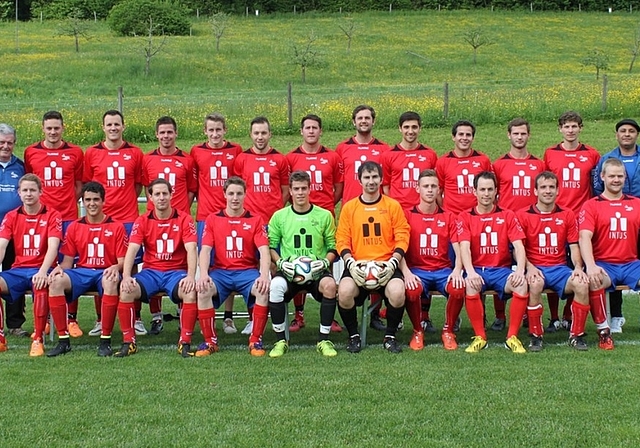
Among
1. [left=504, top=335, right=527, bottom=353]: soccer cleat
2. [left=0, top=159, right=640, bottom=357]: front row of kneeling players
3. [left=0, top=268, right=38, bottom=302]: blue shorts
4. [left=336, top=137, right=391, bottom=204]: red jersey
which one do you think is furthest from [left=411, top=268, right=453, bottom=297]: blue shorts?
[left=0, top=268, right=38, bottom=302]: blue shorts

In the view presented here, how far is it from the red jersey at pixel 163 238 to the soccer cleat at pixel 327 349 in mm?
1370

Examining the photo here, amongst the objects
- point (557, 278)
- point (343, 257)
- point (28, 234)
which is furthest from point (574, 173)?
point (28, 234)

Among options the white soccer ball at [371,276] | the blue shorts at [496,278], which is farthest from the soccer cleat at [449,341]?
the white soccer ball at [371,276]

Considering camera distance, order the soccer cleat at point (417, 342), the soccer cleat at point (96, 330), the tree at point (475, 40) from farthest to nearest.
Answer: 1. the tree at point (475, 40)
2. the soccer cleat at point (96, 330)
3. the soccer cleat at point (417, 342)

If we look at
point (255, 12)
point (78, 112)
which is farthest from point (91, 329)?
point (255, 12)

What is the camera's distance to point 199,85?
111 ft

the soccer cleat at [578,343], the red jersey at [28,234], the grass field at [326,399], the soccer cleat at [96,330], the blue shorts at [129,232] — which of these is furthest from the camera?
the soccer cleat at [96,330]

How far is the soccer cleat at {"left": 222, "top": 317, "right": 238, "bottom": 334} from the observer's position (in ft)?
24.9

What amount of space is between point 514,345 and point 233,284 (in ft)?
7.52

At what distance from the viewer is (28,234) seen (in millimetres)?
7012

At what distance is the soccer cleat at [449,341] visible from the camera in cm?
667

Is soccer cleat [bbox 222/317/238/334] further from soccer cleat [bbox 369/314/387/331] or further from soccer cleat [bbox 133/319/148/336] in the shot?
soccer cleat [bbox 369/314/387/331]

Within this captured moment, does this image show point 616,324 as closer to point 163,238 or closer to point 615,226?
point 615,226

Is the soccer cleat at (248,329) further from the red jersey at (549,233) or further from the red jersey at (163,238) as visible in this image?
the red jersey at (549,233)
